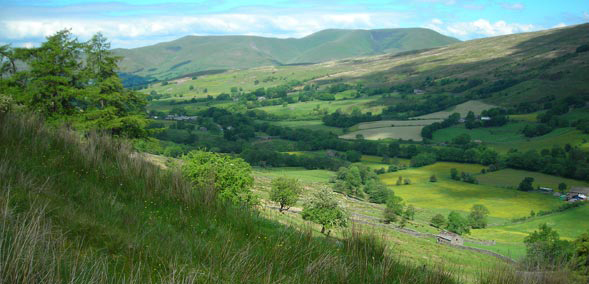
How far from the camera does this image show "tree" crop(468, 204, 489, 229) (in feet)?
251

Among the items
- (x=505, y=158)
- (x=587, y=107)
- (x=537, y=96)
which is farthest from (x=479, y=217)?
(x=537, y=96)

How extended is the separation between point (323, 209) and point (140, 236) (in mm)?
37117

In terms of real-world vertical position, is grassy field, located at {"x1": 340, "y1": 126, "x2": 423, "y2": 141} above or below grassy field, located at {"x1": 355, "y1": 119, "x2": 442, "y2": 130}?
below

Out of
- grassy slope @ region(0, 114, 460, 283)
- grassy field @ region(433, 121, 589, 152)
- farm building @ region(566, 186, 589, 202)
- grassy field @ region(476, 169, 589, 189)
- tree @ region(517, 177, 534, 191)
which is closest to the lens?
grassy slope @ region(0, 114, 460, 283)

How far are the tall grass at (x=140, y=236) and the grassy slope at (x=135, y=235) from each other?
15mm

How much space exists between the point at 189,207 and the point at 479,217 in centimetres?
7955

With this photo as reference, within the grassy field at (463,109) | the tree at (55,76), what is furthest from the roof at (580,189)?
the tree at (55,76)

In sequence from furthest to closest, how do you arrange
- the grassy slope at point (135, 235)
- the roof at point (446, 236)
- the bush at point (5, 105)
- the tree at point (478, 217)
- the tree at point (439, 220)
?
the tree at point (478, 217)
the tree at point (439, 220)
the roof at point (446, 236)
the bush at point (5, 105)
the grassy slope at point (135, 235)

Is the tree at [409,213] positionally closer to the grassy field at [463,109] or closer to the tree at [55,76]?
the tree at [55,76]

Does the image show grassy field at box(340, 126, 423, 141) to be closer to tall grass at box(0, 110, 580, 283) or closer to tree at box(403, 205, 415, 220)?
tree at box(403, 205, 415, 220)

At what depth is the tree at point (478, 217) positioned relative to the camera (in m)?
76.5

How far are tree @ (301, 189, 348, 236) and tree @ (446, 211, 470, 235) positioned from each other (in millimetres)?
37168

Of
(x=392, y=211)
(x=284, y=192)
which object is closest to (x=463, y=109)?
(x=392, y=211)

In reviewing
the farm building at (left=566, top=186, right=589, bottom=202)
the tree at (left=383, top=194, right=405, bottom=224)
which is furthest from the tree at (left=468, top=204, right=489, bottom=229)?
the farm building at (left=566, top=186, right=589, bottom=202)
